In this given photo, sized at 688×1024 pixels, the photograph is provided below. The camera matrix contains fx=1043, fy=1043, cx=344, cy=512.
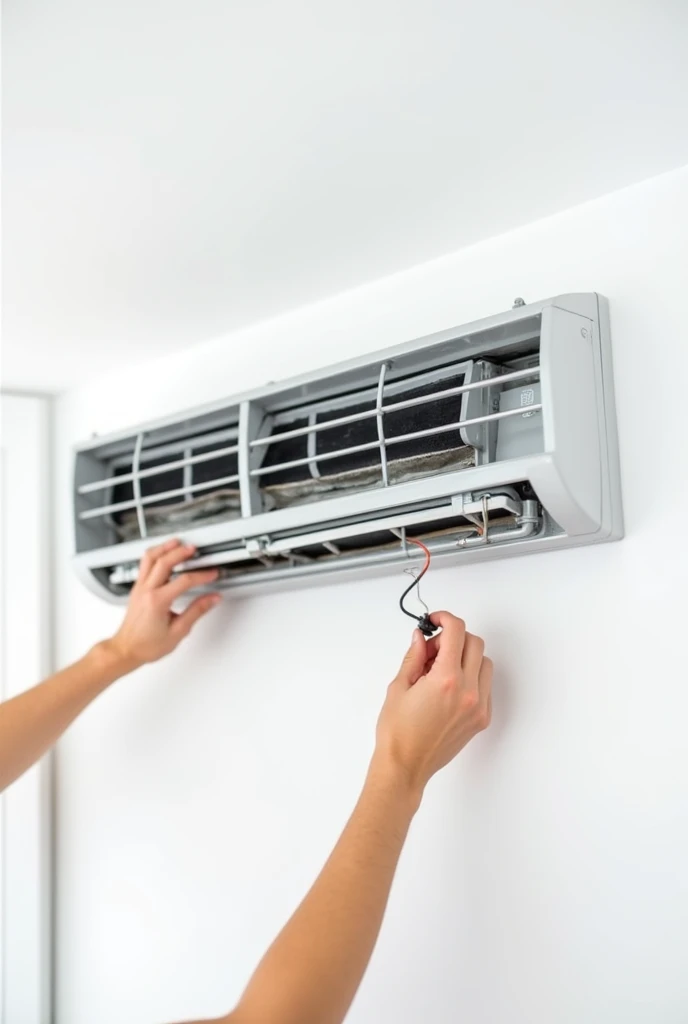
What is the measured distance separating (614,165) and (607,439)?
337 millimetres

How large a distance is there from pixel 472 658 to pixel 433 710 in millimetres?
101

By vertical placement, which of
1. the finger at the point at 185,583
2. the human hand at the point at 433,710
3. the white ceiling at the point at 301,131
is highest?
the white ceiling at the point at 301,131

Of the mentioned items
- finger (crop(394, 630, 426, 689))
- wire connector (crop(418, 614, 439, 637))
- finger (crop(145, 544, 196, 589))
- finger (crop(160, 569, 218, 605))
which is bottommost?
finger (crop(394, 630, 426, 689))

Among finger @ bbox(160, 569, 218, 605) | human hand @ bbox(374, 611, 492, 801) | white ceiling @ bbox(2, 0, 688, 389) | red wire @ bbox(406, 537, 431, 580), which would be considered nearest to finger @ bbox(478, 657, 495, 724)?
human hand @ bbox(374, 611, 492, 801)

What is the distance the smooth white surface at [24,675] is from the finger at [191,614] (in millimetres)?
532

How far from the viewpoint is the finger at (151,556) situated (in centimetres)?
161

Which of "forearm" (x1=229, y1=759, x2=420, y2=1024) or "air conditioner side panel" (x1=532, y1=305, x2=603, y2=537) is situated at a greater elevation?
"air conditioner side panel" (x1=532, y1=305, x2=603, y2=537)

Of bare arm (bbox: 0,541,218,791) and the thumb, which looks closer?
the thumb

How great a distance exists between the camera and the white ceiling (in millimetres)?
1023

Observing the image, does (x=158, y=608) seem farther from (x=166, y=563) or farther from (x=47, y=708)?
(x=47, y=708)

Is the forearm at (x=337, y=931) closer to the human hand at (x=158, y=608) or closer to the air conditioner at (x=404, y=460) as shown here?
the air conditioner at (x=404, y=460)

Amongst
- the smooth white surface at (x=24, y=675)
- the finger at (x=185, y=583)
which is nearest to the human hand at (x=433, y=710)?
the finger at (x=185, y=583)

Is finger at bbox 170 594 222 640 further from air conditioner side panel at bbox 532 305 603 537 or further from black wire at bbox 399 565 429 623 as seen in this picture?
air conditioner side panel at bbox 532 305 603 537

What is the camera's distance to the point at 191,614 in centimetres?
168
